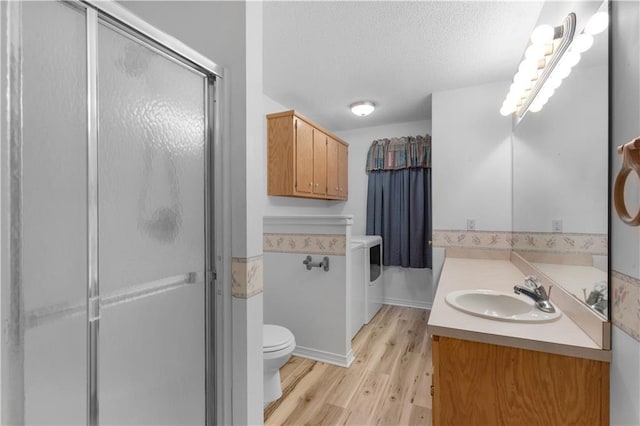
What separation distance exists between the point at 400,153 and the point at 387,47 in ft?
5.45

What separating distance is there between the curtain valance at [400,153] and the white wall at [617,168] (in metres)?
2.49

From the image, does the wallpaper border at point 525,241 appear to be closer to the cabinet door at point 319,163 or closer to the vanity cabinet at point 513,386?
the vanity cabinet at point 513,386

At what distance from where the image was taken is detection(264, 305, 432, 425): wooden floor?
1705mm

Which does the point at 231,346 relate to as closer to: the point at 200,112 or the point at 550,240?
the point at 200,112

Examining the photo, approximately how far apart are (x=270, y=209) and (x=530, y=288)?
7.27 ft

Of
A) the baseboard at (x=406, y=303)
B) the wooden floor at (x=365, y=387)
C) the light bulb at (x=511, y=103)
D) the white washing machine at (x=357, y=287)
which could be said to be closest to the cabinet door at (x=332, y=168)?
the white washing machine at (x=357, y=287)

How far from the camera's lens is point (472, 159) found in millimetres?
2664

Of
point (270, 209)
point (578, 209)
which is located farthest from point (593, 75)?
point (270, 209)

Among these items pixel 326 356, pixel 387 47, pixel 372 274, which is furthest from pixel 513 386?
pixel 372 274

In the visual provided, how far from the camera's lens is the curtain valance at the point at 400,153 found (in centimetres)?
343

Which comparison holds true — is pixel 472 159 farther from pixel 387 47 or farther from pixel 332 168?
→ pixel 332 168

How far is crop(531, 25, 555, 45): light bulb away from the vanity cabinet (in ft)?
4.80

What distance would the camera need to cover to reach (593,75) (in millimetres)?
1073

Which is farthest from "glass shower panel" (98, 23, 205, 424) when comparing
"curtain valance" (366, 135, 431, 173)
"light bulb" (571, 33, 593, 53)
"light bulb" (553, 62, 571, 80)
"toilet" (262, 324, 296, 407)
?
"curtain valance" (366, 135, 431, 173)
